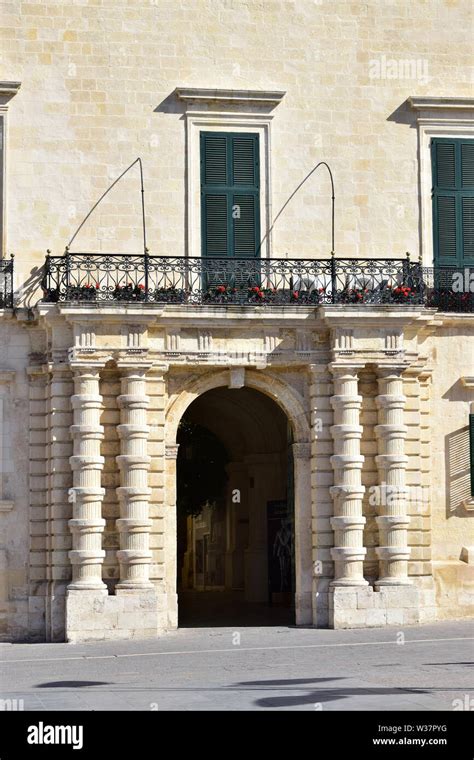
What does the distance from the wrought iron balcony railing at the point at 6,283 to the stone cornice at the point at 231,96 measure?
14.5 ft

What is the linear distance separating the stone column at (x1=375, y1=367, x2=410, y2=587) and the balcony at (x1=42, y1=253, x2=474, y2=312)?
1.60 metres

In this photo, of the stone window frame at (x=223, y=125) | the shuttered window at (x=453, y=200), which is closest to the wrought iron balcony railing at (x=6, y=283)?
the stone window frame at (x=223, y=125)

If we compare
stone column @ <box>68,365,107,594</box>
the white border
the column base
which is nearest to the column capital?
stone column @ <box>68,365,107,594</box>

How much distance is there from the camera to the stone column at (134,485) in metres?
26.8

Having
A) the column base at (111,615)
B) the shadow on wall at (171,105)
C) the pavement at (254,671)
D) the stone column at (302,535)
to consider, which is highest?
the shadow on wall at (171,105)

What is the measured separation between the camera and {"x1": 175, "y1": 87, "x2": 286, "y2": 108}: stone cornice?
2847 cm

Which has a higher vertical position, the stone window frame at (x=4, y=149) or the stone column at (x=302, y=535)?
the stone window frame at (x=4, y=149)

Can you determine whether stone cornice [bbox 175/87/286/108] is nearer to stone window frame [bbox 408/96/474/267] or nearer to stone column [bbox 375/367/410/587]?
stone window frame [bbox 408/96/474/267]

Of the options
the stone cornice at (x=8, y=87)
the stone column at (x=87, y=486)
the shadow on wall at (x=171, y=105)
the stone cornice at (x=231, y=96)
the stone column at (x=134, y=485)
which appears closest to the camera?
the stone column at (x=87, y=486)

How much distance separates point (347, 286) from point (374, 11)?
5592 mm

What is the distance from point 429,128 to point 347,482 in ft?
23.2

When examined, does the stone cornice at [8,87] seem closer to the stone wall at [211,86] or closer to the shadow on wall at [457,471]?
the stone wall at [211,86]

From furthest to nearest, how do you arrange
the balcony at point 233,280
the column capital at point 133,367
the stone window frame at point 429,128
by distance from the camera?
the stone window frame at point 429,128 < the balcony at point 233,280 < the column capital at point 133,367
